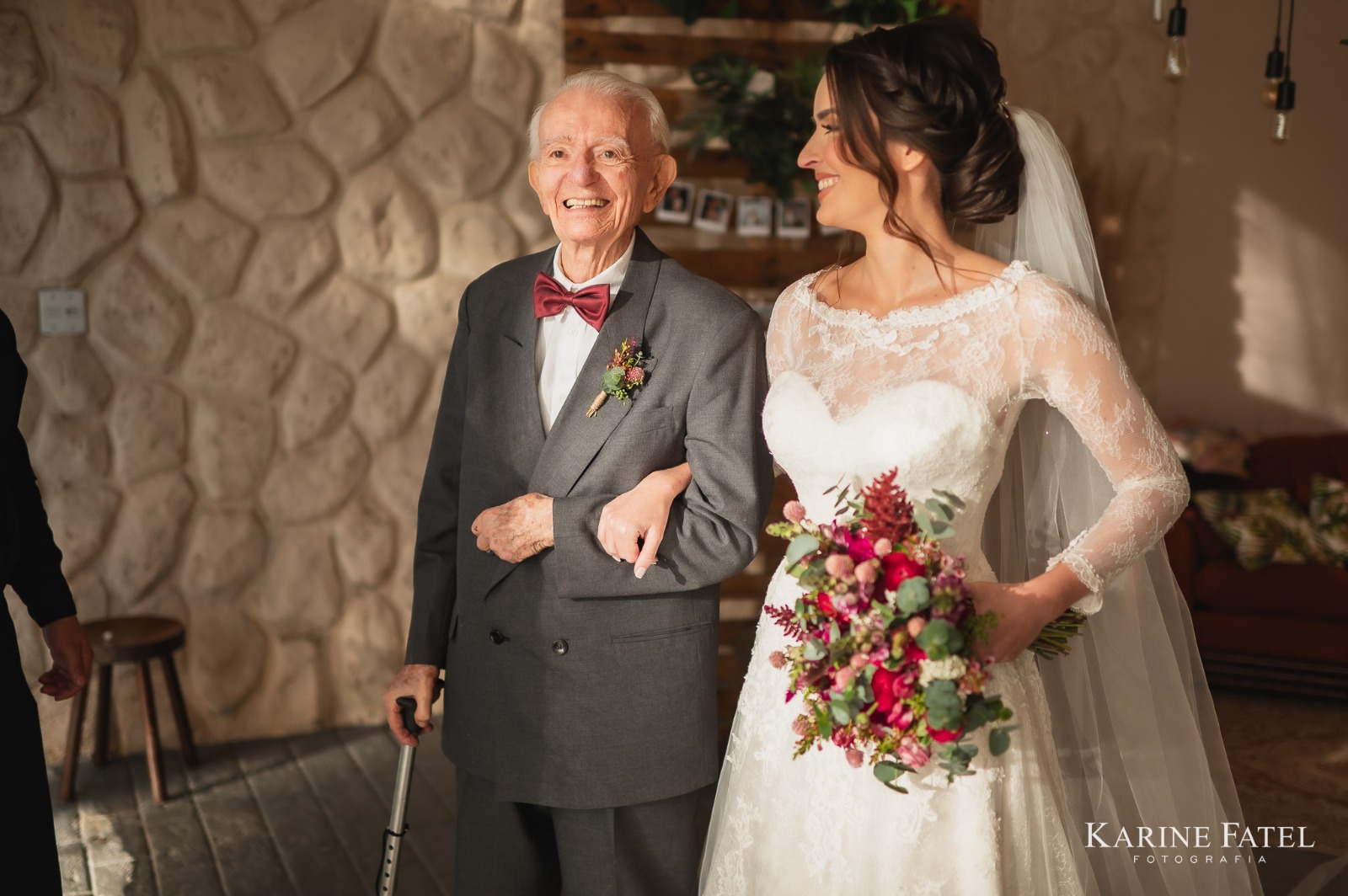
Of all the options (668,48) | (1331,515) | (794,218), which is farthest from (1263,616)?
(668,48)

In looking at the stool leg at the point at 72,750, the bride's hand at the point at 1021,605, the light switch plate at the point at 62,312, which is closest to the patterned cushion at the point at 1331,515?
the bride's hand at the point at 1021,605

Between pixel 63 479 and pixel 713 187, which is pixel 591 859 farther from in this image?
pixel 713 187

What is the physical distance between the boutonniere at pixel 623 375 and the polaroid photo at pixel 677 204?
8.50ft

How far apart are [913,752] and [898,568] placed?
0.76 ft

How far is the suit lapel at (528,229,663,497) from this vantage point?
1803 millimetres

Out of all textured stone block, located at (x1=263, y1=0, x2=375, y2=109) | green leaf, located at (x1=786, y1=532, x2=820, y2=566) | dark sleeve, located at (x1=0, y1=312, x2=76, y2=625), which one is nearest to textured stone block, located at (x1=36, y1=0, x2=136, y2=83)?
textured stone block, located at (x1=263, y1=0, x2=375, y2=109)

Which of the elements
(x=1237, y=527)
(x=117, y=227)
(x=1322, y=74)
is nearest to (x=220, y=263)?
(x=117, y=227)

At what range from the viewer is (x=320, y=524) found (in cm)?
397

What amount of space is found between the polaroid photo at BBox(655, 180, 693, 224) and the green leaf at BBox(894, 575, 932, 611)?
3189 mm

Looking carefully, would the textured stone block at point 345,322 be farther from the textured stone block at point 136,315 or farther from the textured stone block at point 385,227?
the textured stone block at point 136,315

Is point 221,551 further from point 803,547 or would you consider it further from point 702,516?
point 803,547

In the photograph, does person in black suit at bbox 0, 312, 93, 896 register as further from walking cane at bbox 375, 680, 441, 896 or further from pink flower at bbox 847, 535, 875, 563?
pink flower at bbox 847, 535, 875, 563

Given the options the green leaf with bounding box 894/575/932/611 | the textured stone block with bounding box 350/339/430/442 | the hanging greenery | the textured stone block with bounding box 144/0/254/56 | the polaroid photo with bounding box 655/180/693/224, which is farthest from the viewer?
the polaroid photo with bounding box 655/180/693/224

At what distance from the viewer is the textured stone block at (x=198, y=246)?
3.70m
